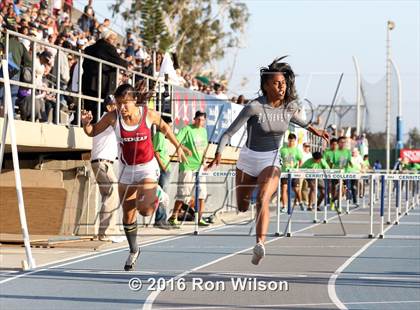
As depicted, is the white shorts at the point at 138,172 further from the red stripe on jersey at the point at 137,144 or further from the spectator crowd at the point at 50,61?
the spectator crowd at the point at 50,61

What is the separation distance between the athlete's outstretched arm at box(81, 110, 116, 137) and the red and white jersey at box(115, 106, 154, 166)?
9cm

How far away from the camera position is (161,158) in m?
10.2

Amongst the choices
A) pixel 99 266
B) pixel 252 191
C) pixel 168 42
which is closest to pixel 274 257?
pixel 99 266

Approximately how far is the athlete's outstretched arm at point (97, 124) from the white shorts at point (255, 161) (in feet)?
3.78

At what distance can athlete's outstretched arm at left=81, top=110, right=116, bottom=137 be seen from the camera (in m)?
8.61

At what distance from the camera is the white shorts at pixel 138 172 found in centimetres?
865

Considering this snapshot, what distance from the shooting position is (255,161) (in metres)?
8.23

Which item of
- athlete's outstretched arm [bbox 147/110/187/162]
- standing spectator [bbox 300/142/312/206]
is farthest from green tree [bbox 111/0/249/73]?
athlete's outstretched arm [bbox 147/110/187/162]

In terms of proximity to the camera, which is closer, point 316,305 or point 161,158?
point 161,158

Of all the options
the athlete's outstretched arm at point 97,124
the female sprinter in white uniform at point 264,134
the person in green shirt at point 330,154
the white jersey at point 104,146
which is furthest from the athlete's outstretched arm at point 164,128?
the person in green shirt at point 330,154

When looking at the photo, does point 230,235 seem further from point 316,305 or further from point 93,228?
point 316,305

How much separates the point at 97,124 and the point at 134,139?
12.6 inches

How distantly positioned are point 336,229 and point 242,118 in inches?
663

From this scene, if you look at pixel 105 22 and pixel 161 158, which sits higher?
pixel 105 22
